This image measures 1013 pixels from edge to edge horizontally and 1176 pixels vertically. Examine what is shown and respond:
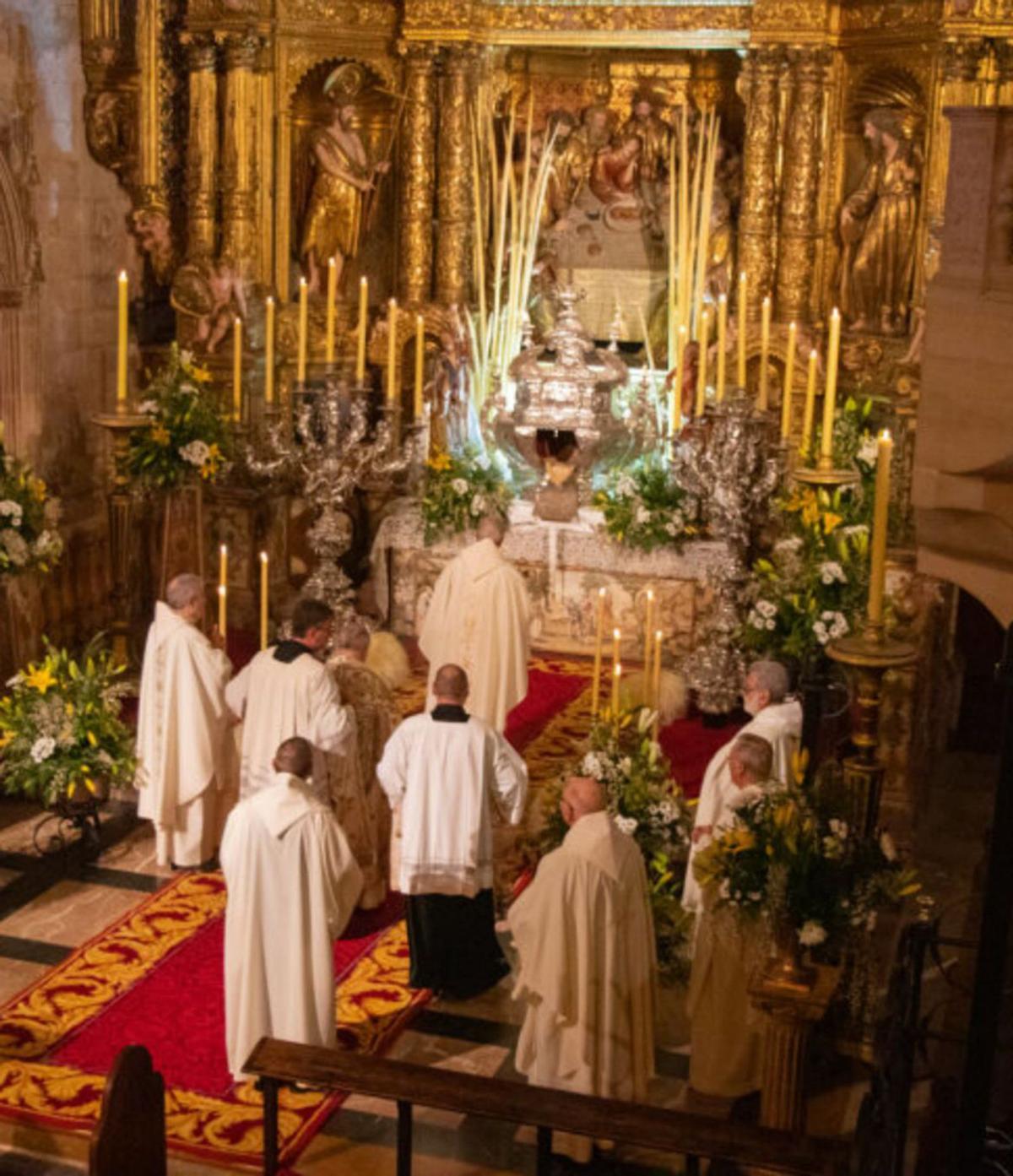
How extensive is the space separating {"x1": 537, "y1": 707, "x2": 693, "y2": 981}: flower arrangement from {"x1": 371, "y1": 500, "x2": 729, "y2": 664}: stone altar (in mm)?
5073

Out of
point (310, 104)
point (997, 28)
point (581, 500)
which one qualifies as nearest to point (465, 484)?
point (581, 500)

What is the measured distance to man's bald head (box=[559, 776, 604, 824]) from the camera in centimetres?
748

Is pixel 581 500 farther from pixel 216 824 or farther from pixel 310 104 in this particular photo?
pixel 216 824

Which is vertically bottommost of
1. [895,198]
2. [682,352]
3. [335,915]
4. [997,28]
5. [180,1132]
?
[180,1132]

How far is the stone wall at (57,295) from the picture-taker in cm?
1338

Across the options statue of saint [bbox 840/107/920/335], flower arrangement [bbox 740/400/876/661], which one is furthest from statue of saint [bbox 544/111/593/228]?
flower arrangement [bbox 740/400/876/661]

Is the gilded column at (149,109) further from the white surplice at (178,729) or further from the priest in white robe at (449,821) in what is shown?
the priest in white robe at (449,821)

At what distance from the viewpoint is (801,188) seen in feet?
48.2

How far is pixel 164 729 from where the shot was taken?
33.6 feet

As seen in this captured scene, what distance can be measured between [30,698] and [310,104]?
7.44 metres

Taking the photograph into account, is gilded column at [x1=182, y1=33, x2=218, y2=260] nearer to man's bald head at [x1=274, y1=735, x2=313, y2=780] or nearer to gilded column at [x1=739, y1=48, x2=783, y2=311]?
gilded column at [x1=739, y1=48, x2=783, y2=311]

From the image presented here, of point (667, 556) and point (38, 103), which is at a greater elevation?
point (38, 103)

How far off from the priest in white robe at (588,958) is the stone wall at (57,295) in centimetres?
661

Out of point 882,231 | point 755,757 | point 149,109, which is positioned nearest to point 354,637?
point 755,757
